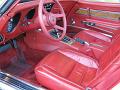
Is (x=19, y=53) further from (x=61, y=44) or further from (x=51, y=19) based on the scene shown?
(x=51, y=19)

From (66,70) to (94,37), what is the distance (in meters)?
0.92

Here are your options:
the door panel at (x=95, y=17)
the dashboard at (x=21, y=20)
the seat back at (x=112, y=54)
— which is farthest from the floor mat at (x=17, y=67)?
the seat back at (x=112, y=54)

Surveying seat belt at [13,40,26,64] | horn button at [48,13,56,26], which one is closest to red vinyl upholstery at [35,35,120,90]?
horn button at [48,13,56,26]

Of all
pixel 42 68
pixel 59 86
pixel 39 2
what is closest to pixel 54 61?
pixel 42 68

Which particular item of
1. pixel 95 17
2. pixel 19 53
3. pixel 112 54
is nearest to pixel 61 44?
pixel 19 53

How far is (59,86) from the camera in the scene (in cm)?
184

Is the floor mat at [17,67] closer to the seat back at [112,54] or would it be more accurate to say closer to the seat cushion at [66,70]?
the seat cushion at [66,70]

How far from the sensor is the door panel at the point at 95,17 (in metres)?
3.17

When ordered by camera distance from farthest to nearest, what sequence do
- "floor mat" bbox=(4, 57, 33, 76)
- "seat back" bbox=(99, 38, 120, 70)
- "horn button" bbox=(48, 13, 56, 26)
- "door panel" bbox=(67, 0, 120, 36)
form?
"door panel" bbox=(67, 0, 120, 36)
"floor mat" bbox=(4, 57, 33, 76)
"horn button" bbox=(48, 13, 56, 26)
"seat back" bbox=(99, 38, 120, 70)

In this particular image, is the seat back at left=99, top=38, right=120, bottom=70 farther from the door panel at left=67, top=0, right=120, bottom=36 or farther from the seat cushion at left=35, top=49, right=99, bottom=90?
the door panel at left=67, top=0, right=120, bottom=36

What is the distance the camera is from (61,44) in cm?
279

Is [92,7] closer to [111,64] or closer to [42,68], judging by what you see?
[42,68]

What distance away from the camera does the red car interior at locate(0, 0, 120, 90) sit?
6.22ft

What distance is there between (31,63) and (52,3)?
28.4 inches
